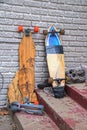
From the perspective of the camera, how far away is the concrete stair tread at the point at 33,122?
3418 millimetres

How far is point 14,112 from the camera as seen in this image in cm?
403

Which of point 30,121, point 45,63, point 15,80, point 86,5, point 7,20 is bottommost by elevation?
point 30,121

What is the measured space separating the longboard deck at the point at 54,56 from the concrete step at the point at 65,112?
47 cm

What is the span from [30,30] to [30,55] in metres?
0.51

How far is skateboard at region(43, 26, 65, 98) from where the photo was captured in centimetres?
446

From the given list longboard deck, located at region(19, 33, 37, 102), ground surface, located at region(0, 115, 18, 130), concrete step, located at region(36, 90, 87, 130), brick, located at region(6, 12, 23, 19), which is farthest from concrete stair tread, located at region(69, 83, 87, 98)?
brick, located at region(6, 12, 23, 19)

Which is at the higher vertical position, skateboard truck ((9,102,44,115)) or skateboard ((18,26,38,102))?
skateboard ((18,26,38,102))

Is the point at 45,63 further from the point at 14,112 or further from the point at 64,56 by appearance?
the point at 14,112

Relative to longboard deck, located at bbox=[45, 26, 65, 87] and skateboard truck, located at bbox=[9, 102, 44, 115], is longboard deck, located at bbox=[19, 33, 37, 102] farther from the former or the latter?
skateboard truck, located at bbox=[9, 102, 44, 115]

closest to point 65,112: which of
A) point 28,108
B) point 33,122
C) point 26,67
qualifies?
point 33,122

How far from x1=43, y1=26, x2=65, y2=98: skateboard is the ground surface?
1144mm

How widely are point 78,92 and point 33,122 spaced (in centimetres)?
98

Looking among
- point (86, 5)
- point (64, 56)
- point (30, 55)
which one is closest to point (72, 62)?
point (64, 56)

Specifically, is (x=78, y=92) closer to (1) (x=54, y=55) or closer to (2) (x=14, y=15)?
(1) (x=54, y=55)
